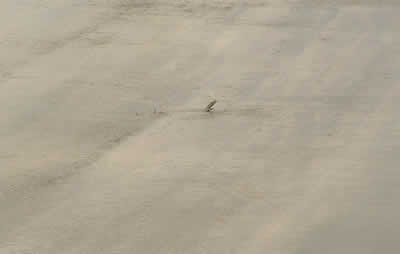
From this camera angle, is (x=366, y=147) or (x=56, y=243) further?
(x=366, y=147)

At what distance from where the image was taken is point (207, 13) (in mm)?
5449

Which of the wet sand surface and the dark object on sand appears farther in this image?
the dark object on sand

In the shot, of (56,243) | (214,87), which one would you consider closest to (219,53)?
(214,87)

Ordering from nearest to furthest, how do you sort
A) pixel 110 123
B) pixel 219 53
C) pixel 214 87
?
pixel 110 123 → pixel 214 87 → pixel 219 53

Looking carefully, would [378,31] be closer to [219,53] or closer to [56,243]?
[219,53]

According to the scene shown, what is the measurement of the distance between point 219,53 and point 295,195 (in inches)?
60.5

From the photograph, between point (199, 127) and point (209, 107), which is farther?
point (209, 107)

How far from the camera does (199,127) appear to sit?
410 centimetres

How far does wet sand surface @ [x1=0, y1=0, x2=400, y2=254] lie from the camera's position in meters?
3.35

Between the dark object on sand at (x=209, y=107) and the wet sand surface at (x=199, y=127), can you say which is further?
the dark object on sand at (x=209, y=107)

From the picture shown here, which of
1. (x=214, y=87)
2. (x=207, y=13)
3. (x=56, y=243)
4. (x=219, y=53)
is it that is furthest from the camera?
(x=207, y=13)

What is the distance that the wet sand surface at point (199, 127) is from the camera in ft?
11.0

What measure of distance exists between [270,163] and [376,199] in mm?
505

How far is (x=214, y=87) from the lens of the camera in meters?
4.50
